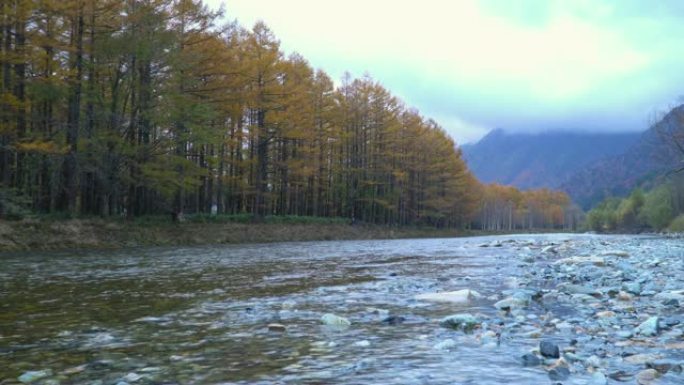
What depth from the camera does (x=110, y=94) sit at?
79.8ft

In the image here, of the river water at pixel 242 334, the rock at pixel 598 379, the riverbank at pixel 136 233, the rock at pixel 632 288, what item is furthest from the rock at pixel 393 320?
the riverbank at pixel 136 233

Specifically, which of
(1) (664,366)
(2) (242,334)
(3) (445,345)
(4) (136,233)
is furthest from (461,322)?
(4) (136,233)

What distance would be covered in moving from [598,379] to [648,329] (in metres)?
1.62

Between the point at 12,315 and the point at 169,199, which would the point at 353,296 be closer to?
the point at 12,315

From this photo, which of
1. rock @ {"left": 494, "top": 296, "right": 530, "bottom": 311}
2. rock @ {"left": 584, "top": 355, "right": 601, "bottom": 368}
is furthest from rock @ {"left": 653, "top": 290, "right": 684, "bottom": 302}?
rock @ {"left": 584, "top": 355, "right": 601, "bottom": 368}

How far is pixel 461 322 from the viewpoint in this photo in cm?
488

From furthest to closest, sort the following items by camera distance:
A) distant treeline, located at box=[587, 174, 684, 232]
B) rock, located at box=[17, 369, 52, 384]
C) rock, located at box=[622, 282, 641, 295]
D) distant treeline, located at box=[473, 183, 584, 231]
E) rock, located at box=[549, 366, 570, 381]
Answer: distant treeline, located at box=[473, 183, 584, 231]
distant treeline, located at box=[587, 174, 684, 232]
rock, located at box=[622, 282, 641, 295]
rock, located at box=[17, 369, 52, 384]
rock, located at box=[549, 366, 570, 381]

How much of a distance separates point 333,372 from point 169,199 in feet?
87.1

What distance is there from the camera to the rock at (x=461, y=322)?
4.81 metres

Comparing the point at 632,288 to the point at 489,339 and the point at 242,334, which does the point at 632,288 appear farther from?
the point at 242,334

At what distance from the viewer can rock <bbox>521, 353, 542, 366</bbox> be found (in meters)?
3.51

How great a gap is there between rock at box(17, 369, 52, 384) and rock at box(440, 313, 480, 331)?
10.8 feet

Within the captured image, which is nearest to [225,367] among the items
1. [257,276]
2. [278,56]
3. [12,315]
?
[12,315]

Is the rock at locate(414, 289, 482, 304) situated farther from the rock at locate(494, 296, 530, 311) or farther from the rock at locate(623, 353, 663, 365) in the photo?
the rock at locate(623, 353, 663, 365)
